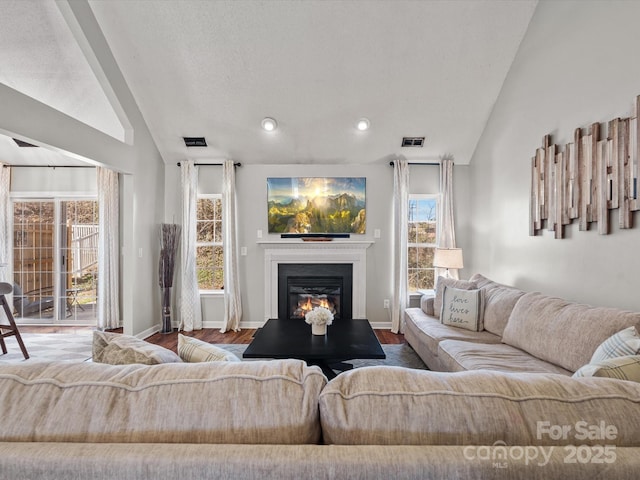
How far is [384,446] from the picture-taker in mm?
731

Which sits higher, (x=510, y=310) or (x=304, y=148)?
(x=304, y=148)

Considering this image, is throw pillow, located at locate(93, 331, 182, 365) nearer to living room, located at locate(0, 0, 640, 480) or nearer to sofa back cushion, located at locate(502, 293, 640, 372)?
living room, located at locate(0, 0, 640, 480)

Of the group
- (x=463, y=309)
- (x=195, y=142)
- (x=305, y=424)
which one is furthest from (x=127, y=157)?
(x=305, y=424)

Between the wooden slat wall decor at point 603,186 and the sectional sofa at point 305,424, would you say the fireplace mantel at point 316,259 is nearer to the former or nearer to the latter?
the wooden slat wall decor at point 603,186

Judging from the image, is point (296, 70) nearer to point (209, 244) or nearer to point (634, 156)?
point (209, 244)

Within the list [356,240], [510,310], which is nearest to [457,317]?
[510,310]

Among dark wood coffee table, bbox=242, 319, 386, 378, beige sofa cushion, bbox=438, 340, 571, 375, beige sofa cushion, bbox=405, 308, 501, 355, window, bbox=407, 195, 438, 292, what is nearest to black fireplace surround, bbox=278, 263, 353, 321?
window, bbox=407, 195, 438, 292

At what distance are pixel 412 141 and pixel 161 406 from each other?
4.51 meters

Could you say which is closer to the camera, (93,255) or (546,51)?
(546,51)

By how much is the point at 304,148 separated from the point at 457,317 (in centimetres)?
289

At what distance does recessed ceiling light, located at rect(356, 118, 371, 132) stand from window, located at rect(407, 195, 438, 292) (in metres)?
1.22

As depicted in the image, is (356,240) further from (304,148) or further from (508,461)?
(508,461)

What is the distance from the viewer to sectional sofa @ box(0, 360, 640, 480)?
27.2 inches

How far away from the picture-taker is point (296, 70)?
387cm
